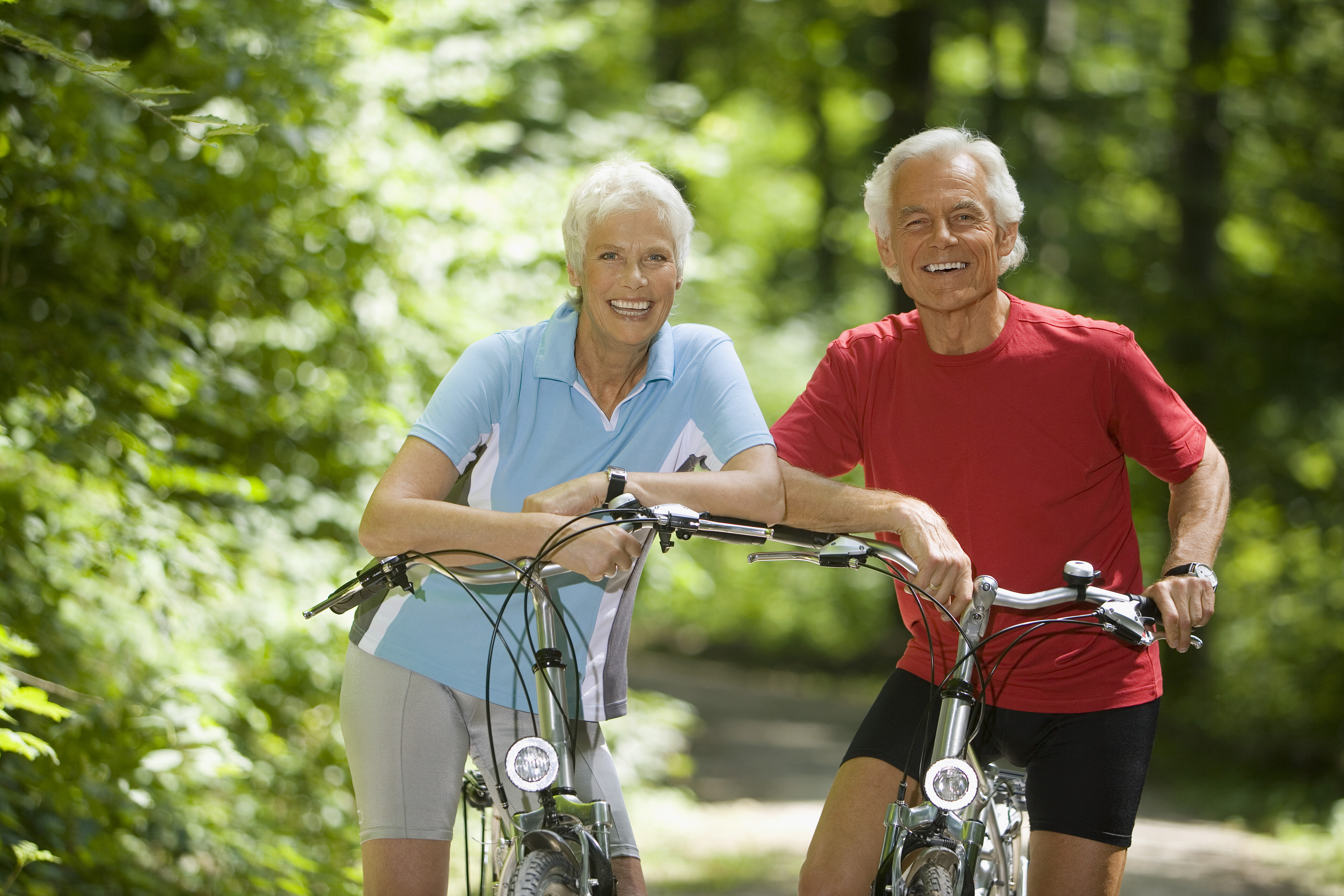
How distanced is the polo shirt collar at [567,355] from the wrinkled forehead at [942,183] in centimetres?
61

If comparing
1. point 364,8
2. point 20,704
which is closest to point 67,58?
point 364,8

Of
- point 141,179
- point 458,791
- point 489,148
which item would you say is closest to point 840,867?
point 458,791

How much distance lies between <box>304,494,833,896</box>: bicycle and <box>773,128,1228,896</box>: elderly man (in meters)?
0.46

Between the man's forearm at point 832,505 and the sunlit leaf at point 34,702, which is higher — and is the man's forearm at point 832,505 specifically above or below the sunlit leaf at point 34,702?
above

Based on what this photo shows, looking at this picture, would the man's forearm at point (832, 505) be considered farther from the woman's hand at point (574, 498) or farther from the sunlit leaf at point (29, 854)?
the sunlit leaf at point (29, 854)

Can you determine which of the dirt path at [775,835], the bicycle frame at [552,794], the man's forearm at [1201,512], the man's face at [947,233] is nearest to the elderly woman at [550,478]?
the bicycle frame at [552,794]

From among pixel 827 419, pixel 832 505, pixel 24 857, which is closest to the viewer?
pixel 832 505

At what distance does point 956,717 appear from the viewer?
94.7 inches

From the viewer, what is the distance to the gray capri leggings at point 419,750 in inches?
97.2

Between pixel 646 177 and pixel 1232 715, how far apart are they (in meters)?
10.7

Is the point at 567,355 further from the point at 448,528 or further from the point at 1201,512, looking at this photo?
the point at 1201,512

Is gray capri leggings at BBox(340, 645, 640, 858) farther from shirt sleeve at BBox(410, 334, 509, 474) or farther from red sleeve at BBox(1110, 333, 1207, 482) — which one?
red sleeve at BBox(1110, 333, 1207, 482)

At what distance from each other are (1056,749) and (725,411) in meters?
0.98

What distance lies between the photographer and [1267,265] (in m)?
13.7
